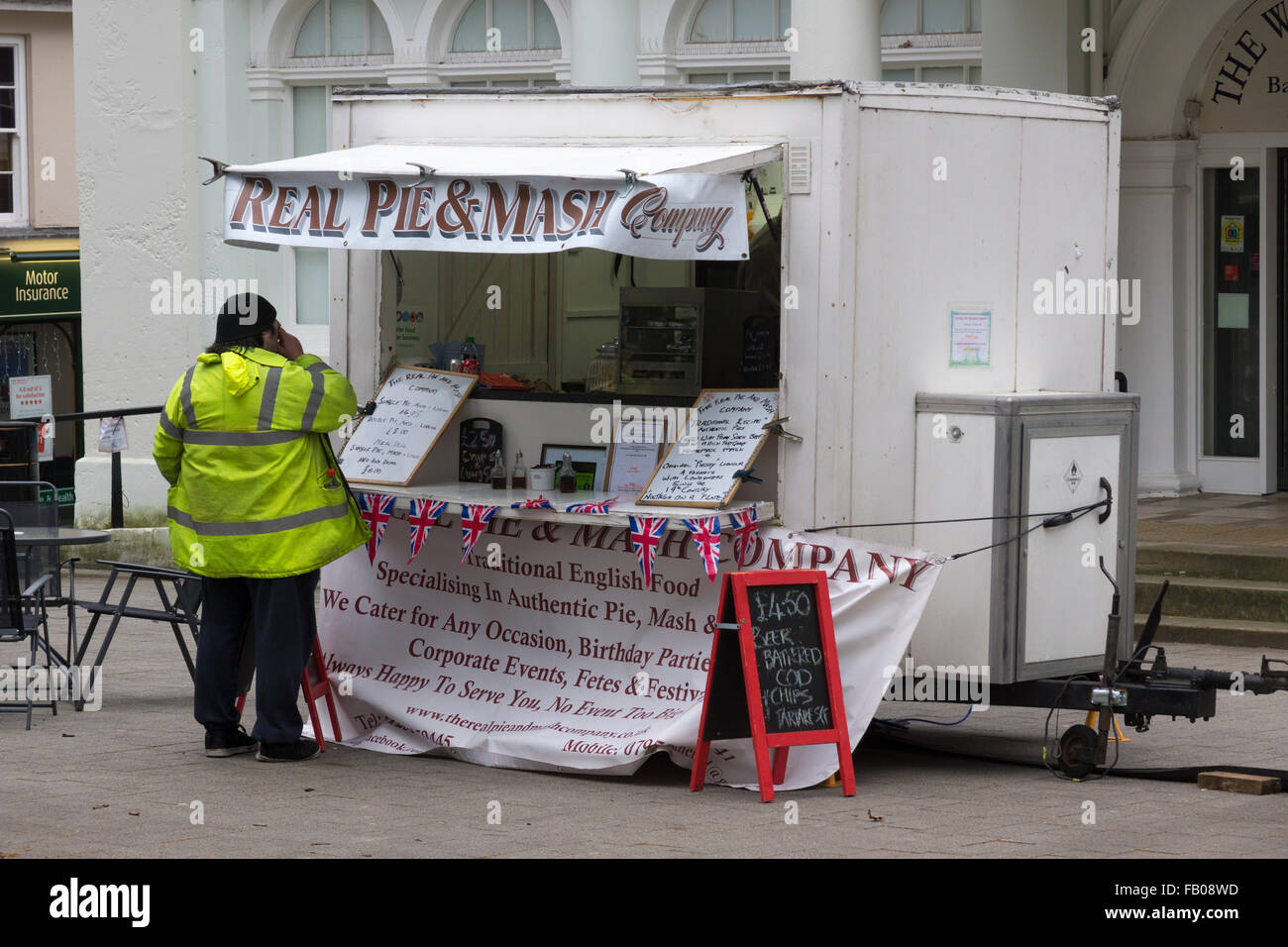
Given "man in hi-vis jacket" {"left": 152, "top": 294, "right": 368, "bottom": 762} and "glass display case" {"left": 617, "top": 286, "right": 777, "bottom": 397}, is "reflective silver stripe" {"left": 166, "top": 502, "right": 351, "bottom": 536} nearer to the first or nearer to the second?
"man in hi-vis jacket" {"left": 152, "top": 294, "right": 368, "bottom": 762}

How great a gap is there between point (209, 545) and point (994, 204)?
3.19 m

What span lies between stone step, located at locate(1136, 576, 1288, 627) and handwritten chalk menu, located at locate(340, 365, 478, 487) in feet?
14.8

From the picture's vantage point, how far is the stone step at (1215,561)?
34.7 feet

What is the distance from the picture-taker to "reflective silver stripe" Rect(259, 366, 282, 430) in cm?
707

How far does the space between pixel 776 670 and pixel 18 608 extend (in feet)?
10.7

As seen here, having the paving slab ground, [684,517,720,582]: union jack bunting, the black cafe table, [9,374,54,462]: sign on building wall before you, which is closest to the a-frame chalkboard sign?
[684,517,720,582]: union jack bunting

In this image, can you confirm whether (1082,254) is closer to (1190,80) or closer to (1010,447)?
(1010,447)

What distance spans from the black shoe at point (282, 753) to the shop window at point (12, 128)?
14.7 metres

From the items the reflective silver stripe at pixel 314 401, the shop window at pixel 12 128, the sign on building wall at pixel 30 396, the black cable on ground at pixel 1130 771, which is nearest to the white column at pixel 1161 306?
the black cable on ground at pixel 1130 771

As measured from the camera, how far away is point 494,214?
22.9ft

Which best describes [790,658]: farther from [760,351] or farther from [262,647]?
[262,647]

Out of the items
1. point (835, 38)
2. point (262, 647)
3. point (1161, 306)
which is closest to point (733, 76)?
point (835, 38)

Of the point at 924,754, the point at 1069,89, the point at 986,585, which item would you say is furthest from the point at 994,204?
the point at 1069,89

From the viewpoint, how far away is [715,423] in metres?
7.28
